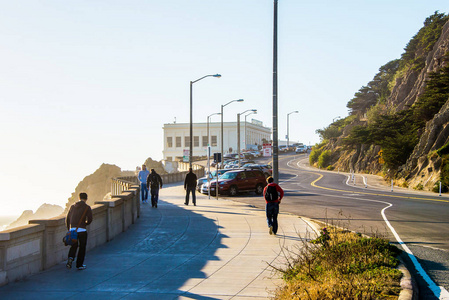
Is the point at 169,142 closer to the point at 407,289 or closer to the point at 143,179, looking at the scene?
the point at 143,179

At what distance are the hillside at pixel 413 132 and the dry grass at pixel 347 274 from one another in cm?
2686

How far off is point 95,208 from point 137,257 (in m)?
2.09

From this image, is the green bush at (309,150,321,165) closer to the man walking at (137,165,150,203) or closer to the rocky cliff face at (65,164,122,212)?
the rocky cliff face at (65,164,122,212)

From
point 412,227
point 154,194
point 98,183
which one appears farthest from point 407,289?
point 98,183

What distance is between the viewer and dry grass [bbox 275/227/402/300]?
682 cm

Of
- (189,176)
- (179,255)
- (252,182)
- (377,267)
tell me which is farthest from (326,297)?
(252,182)

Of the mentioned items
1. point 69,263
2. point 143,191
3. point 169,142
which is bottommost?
point 69,263

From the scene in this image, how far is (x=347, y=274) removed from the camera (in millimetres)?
7832

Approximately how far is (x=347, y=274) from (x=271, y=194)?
6174 mm

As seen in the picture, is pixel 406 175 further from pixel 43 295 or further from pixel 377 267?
pixel 43 295

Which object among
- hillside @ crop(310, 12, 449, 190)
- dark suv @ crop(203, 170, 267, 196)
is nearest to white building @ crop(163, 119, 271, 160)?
hillside @ crop(310, 12, 449, 190)

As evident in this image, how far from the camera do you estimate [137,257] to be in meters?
11.6

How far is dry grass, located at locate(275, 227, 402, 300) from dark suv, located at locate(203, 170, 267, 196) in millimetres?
21821

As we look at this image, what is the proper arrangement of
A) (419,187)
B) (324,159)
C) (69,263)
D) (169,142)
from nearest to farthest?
(69,263), (419,187), (324,159), (169,142)
